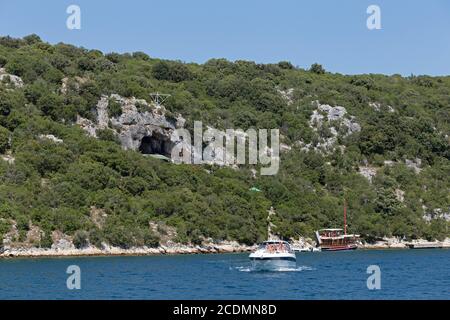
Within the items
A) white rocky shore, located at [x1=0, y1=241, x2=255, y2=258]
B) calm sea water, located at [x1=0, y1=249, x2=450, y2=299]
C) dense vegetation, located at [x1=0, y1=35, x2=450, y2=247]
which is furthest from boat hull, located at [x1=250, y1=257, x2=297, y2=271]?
dense vegetation, located at [x1=0, y1=35, x2=450, y2=247]

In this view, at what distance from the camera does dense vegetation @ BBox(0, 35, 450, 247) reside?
93.4 meters

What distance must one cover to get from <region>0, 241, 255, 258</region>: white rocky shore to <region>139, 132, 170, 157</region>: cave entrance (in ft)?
86.6

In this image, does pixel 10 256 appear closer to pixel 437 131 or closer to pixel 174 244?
pixel 174 244

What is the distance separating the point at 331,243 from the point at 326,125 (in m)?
36.5

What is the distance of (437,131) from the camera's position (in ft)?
486

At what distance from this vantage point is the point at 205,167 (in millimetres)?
117000

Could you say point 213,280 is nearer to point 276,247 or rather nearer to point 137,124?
point 276,247

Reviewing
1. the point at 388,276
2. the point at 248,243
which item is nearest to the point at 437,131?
the point at 248,243

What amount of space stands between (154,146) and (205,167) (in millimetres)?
9840
